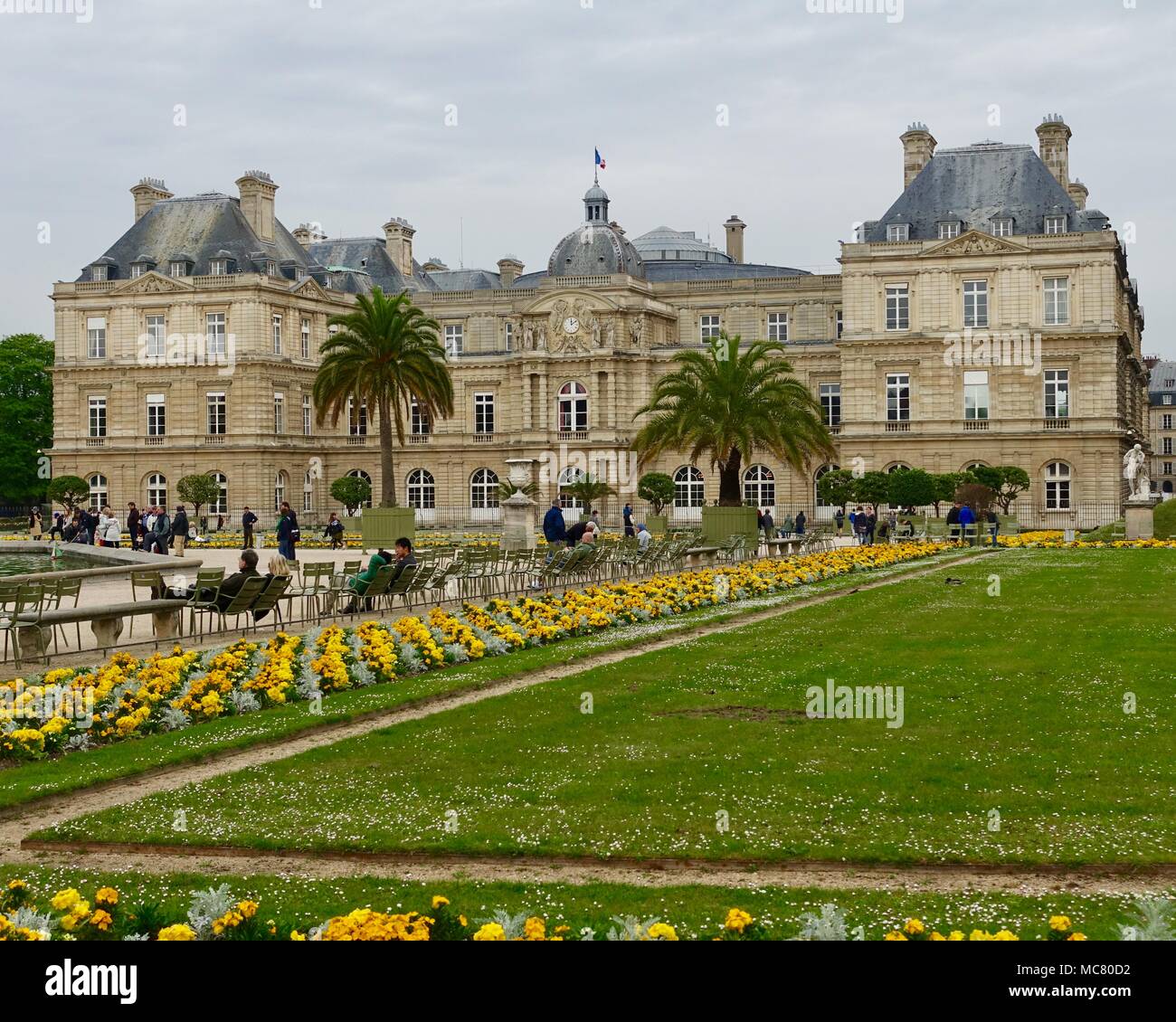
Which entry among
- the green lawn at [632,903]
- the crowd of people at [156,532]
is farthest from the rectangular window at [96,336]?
the green lawn at [632,903]

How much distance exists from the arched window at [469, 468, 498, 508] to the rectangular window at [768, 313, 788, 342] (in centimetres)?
1607

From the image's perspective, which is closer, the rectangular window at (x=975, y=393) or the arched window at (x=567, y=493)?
the rectangular window at (x=975, y=393)

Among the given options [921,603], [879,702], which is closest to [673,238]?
[921,603]

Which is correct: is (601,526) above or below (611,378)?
below

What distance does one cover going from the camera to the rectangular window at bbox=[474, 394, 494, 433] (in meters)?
76.8

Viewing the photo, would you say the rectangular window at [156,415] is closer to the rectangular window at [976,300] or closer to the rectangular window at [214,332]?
the rectangular window at [214,332]

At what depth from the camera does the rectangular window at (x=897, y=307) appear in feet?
218

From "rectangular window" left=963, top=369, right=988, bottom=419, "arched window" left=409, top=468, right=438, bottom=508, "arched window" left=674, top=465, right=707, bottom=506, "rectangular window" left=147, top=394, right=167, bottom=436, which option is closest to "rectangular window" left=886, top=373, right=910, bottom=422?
"rectangular window" left=963, top=369, right=988, bottom=419

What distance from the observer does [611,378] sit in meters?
71.9

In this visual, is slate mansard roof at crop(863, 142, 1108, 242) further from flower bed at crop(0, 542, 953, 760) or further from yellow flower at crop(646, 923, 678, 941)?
yellow flower at crop(646, 923, 678, 941)

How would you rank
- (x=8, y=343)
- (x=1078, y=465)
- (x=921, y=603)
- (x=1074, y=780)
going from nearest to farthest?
(x=1074, y=780)
(x=921, y=603)
(x=1078, y=465)
(x=8, y=343)

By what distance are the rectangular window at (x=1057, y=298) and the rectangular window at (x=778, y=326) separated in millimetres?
14220
